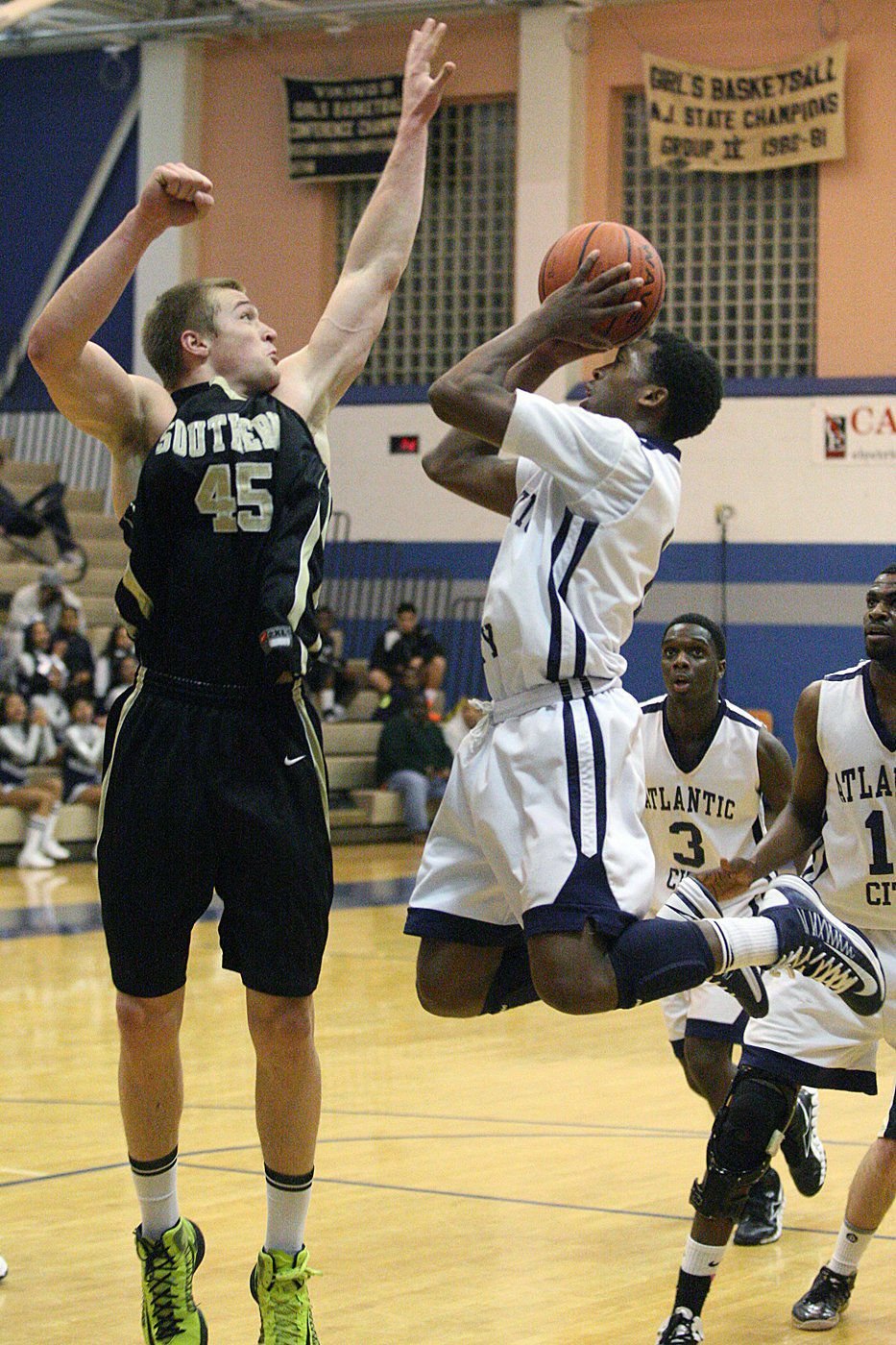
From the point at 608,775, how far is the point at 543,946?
1.21 feet

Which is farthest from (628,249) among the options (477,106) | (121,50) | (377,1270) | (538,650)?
(121,50)

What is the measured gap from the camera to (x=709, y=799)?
5883 mm

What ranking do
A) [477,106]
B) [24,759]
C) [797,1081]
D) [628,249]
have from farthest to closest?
[477,106], [24,759], [797,1081], [628,249]

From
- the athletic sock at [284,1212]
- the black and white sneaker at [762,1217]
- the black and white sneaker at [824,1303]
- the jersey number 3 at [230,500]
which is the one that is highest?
the jersey number 3 at [230,500]

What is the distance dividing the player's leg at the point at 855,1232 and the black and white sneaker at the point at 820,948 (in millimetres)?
433

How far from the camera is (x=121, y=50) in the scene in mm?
19891

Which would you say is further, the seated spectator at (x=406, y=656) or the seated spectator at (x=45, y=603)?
the seated spectator at (x=406, y=656)

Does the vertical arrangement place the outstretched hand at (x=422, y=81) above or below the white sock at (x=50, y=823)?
above

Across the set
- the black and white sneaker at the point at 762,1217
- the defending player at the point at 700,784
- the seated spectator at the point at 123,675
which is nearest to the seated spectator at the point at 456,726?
the seated spectator at the point at 123,675

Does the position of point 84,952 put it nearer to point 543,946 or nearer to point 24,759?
point 24,759

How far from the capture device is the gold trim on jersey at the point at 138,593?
3955 mm

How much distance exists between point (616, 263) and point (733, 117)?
13937 millimetres

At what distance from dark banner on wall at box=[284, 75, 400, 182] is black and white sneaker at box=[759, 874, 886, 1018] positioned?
49.8 feet

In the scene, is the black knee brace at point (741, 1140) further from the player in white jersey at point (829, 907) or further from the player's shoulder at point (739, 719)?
the player's shoulder at point (739, 719)
